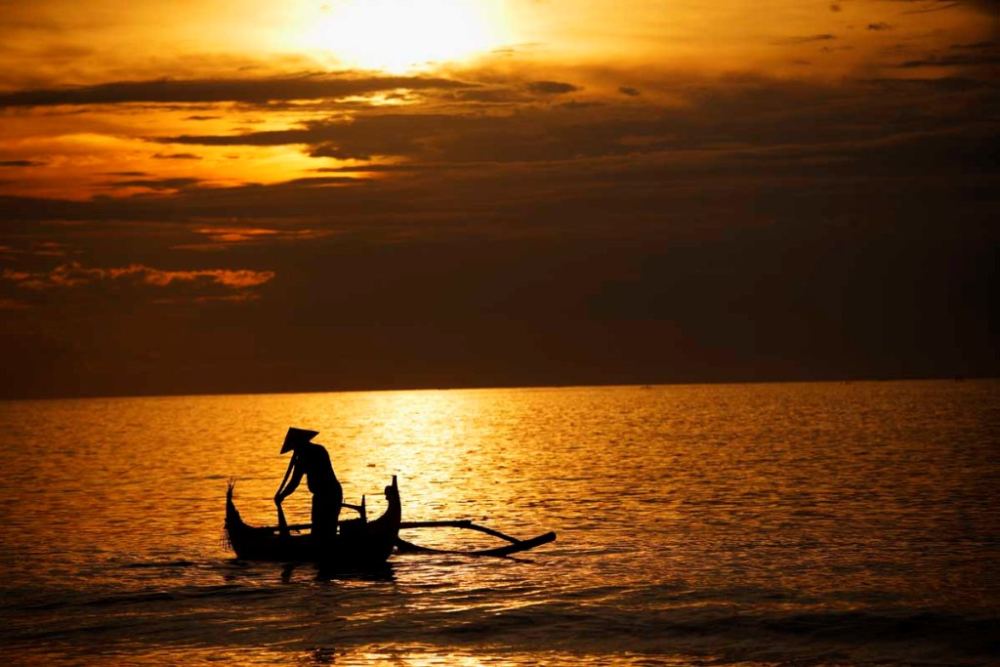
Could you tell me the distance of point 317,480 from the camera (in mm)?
31391

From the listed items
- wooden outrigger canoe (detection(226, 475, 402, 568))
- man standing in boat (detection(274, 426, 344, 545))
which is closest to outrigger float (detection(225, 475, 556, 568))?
wooden outrigger canoe (detection(226, 475, 402, 568))

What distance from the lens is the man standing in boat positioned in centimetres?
3100

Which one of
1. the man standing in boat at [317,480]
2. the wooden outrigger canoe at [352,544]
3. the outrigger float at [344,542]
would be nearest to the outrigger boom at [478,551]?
the outrigger float at [344,542]

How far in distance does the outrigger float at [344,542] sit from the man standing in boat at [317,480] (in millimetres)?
425

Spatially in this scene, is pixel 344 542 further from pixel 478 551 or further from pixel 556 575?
pixel 556 575

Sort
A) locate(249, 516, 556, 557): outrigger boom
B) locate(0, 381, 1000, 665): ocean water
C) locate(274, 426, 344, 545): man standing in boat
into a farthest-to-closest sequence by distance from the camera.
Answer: locate(249, 516, 556, 557): outrigger boom, locate(274, 426, 344, 545): man standing in boat, locate(0, 381, 1000, 665): ocean water

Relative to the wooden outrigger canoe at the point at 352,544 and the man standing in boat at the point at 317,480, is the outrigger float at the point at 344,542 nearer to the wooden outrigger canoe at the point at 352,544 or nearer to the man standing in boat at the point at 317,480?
the wooden outrigger canoe at the point at 352,544

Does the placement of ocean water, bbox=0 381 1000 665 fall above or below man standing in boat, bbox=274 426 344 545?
below

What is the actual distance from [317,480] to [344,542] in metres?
2.16

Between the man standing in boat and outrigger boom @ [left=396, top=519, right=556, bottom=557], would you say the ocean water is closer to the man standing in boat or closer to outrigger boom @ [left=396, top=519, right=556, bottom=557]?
outrigger boom @ [left=396, top=519, right=556, bottom=557]

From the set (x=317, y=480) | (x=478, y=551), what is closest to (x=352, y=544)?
(x=317, y=480)

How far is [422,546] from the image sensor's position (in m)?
37.3

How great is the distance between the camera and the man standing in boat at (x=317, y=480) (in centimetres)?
Answer: 3100

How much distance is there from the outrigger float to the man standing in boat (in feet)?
1.40
